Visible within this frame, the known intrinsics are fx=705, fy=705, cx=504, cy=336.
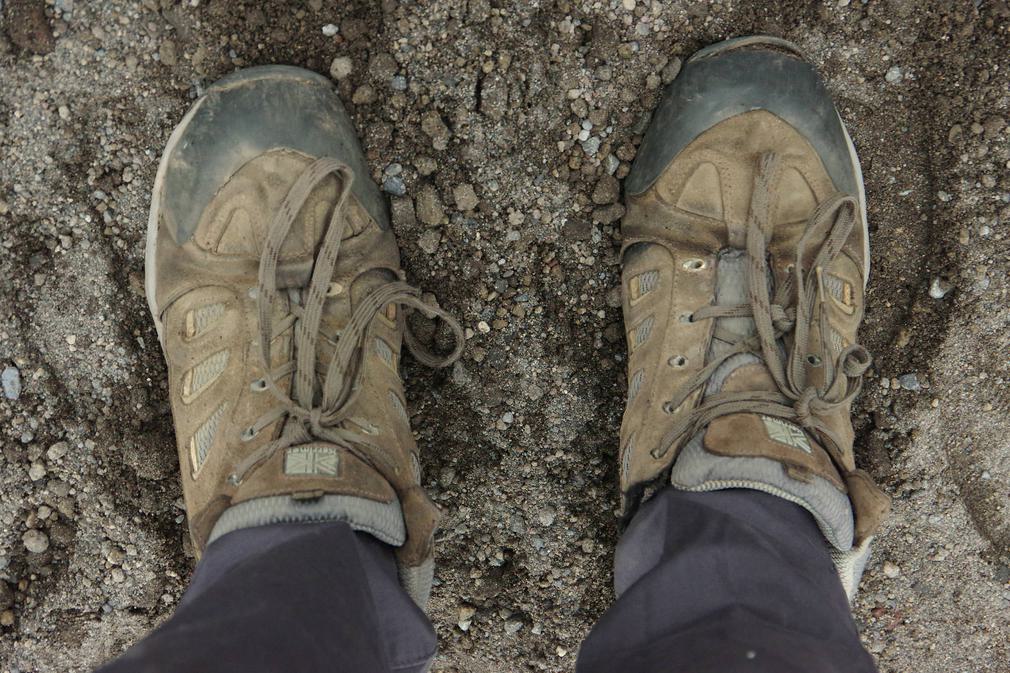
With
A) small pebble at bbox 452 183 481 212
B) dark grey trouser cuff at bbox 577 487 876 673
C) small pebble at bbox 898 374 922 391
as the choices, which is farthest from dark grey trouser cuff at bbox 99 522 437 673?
small pebble at bbox 898 374 922 391

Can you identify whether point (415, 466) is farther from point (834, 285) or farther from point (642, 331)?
point (834, 285)

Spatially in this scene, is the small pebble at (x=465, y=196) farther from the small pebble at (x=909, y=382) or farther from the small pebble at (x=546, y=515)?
the small pebble at (x=909, y=382)

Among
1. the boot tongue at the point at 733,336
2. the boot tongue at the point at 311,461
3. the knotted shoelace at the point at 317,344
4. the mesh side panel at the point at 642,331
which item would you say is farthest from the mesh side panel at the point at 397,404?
the boot tongue at the point at 733,336

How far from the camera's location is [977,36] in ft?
5.47

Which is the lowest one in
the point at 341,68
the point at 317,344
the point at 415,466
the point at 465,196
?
the point at 415,466

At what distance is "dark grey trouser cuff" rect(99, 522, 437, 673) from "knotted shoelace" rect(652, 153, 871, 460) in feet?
2.03

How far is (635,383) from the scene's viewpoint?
1652 mm

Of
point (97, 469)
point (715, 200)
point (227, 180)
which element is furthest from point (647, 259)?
point (97, 469)

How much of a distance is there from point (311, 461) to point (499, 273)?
0.68 meters

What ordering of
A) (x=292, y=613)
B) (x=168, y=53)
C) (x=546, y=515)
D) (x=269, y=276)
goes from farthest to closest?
(x=546, y=515) < (x=168, y=53) < (x=269, y=276) < (x=292, y=613)

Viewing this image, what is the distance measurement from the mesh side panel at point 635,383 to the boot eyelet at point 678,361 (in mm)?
71

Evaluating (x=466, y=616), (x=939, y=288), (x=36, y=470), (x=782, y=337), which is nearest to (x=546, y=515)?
(x=466, y=616)

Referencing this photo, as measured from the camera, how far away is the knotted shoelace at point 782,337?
4.76ft

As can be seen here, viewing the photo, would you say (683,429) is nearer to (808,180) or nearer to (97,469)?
(808,180)
